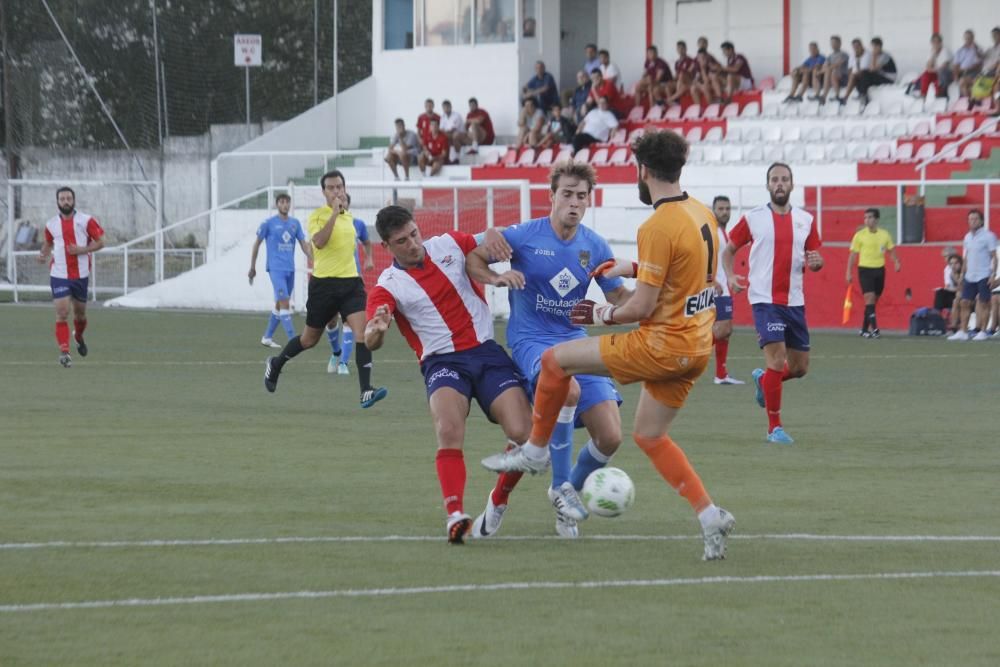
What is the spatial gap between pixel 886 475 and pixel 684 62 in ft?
→ 86.0

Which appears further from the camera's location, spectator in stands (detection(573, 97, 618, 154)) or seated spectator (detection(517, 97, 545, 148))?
seated spectator (detection(517, 97, 545, 148))

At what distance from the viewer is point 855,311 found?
2764 cm

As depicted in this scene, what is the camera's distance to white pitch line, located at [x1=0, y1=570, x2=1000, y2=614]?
6.55 m

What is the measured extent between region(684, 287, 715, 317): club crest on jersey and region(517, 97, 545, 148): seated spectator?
28640mm

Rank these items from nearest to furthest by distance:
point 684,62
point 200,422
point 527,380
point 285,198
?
point 527,380, point 200,422, point 285,198, point 684,62

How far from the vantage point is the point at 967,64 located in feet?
107

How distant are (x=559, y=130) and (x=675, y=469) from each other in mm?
29042

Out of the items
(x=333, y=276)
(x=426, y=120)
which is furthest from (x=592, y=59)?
(x=333, y=276)

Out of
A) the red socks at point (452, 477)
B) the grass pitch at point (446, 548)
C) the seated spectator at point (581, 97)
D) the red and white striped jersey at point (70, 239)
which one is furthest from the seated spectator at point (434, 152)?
the red socks at point (452, 477)

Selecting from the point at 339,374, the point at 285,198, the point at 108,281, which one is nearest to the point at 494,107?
the point at 108,281

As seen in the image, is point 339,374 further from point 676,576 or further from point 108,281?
point 108,281

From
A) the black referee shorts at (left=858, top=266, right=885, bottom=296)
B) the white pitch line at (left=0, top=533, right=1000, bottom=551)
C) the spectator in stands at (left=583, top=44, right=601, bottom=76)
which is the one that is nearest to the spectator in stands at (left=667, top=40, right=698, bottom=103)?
the spectator in stands at (left=583, top=44, right=601, bottom=76)

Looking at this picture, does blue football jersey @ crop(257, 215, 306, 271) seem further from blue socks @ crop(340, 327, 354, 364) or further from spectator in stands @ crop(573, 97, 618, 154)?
spectator in stands @ crop(573, 97, 618, 154)

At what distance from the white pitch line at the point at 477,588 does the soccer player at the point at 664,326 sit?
1.44 ft
